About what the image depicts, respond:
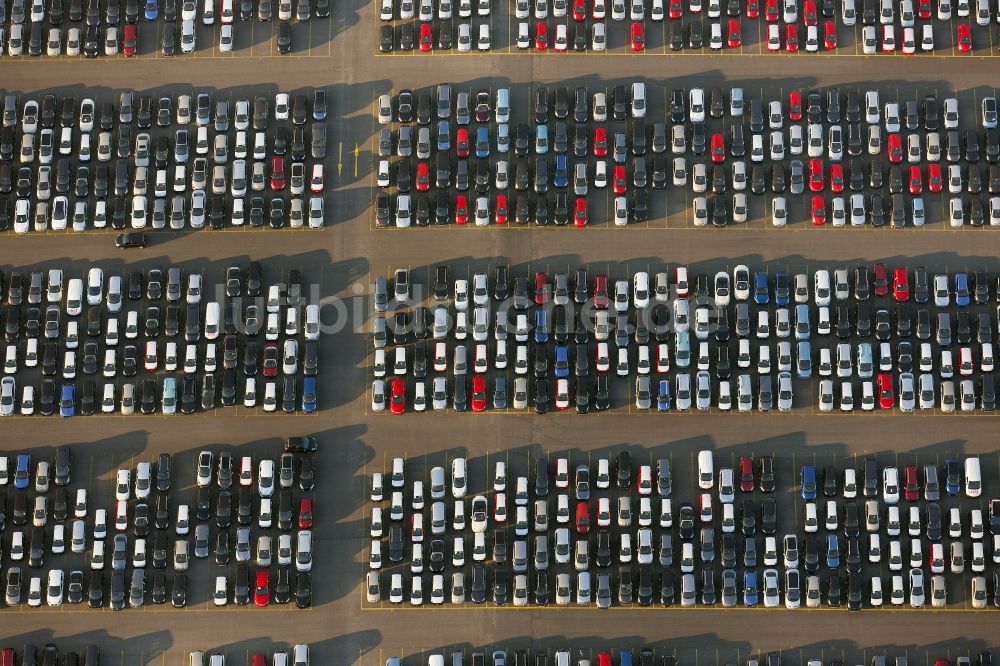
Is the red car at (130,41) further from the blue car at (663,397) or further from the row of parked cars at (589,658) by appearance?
the row of parked cars at (589,658)

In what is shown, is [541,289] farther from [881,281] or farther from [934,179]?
[934,179]

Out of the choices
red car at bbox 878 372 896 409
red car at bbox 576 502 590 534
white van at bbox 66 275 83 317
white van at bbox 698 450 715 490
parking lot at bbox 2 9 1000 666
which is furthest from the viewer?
white van at bbox 66 275 83 317

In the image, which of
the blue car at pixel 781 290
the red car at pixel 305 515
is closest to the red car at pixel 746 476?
the blue car at pixel 781 290

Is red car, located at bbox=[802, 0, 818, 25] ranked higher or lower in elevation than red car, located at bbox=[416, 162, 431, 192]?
higher

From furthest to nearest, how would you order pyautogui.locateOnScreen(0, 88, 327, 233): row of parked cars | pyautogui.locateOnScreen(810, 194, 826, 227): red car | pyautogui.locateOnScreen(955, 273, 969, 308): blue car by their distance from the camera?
pyautogui.locateOnScreen(0, 88, 327, 233): row of parked cars
pyautogui.locateOnScreen(810, 194, 826, 227): red car
pyautogui.locateOnScreen(955, 273, 969, 308): blue car

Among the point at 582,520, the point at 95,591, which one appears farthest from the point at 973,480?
the point at 95,591

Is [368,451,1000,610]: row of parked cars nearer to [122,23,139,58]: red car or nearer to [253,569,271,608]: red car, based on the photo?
[253,569,271,608]: red car

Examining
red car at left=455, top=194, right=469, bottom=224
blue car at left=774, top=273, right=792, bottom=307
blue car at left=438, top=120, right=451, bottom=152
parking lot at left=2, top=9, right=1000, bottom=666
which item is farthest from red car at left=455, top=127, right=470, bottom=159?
blue car at left=774, top=273, right=792, bottom=307
